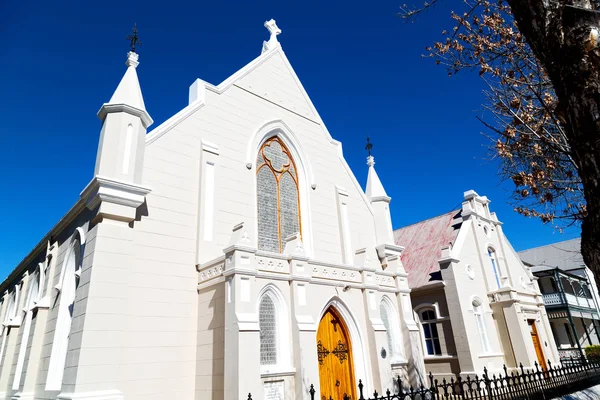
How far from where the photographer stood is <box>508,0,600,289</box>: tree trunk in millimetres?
3814

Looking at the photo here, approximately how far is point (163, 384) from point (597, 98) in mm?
10776

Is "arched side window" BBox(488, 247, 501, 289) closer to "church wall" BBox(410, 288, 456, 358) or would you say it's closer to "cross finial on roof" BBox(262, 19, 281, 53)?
"church wall" BBox(410, 288, 456, 358)

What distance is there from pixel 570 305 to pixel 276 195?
25689mm

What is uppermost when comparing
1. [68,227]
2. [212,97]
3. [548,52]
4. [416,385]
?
[212,97]

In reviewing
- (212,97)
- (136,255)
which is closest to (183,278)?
(136,255)

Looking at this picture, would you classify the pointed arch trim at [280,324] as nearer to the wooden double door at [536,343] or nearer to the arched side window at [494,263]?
the arched side window at [494,263]

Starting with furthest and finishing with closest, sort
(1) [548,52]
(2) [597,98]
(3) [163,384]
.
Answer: (3) [163,384] < (1) [548,52] < (2) [597,98]

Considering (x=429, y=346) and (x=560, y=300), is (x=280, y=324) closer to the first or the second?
(x=429, y=346)

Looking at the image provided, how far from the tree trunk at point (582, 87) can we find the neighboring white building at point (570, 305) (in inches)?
875

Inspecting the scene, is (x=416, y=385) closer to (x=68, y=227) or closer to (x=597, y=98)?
(x=597, y=98)

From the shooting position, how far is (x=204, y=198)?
41.1 ft

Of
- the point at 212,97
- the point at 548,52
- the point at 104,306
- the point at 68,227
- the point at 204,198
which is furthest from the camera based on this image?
the point at 212,97

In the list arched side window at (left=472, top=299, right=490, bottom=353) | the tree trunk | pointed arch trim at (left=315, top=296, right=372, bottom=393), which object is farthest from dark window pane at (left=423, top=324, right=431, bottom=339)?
the tree trunk

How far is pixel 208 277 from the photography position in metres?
11.3
